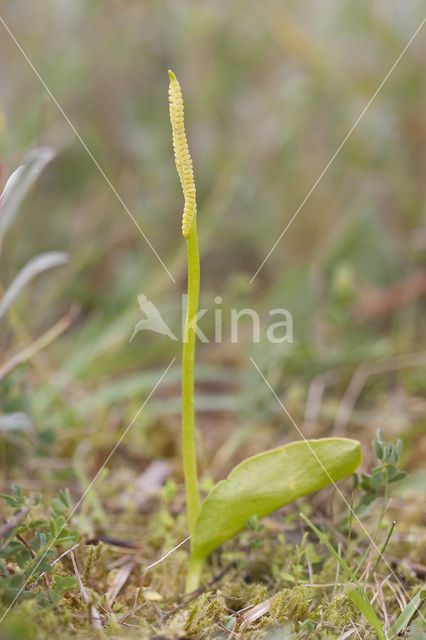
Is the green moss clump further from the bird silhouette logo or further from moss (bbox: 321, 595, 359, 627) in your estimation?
the bird silhouette logo

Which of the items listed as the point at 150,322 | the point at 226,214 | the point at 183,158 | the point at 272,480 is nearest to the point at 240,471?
the point at 272,480

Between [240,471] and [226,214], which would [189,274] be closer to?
[240,471]

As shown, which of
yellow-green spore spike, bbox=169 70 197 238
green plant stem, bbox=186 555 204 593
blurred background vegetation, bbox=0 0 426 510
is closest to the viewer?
yellow-green spore spike, bbox=169 70 197 238

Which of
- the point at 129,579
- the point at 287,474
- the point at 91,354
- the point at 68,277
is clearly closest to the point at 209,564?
the point at 129,579

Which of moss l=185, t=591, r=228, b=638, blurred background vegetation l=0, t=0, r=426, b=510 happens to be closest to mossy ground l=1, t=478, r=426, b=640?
moss l=185, t=591, r=228, b=638

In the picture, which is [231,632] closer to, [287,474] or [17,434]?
[287,474]

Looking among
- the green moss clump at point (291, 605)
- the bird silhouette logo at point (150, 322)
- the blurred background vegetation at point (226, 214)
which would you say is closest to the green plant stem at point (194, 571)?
the green moss clump at point (291, 605)
